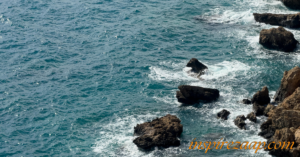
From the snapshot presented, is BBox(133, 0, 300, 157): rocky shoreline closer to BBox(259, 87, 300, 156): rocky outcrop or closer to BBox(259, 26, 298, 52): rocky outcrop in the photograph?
BBox(259, 87, 300, 156): rocky outcrop

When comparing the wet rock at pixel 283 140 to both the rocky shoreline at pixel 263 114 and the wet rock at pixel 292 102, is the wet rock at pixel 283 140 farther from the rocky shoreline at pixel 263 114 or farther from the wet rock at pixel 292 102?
the wet rock at pixel 292 102

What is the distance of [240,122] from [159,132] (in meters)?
9.84

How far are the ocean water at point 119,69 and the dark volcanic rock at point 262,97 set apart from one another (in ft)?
5.59

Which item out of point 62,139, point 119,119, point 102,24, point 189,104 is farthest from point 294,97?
point 102,24

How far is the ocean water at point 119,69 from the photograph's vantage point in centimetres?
4747

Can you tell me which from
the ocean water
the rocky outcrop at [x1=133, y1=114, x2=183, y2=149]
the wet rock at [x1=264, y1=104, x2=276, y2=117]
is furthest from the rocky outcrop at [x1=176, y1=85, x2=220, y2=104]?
the wet rock at [x1=264, y1=104, x2=276, y2=117]

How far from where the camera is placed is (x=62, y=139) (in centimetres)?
4759

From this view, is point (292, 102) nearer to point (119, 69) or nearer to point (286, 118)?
point (286, 118)

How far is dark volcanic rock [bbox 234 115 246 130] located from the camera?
1822 inches

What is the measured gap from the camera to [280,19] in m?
70.6

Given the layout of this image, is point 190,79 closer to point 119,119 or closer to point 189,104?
point 189,104

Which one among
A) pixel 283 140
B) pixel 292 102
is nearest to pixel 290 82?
pixel 292 102

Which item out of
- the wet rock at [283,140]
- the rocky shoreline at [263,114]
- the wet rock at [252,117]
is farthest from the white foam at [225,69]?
the wet rock at [283,140]

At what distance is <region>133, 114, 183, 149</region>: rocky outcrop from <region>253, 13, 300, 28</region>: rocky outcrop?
34.3 m
